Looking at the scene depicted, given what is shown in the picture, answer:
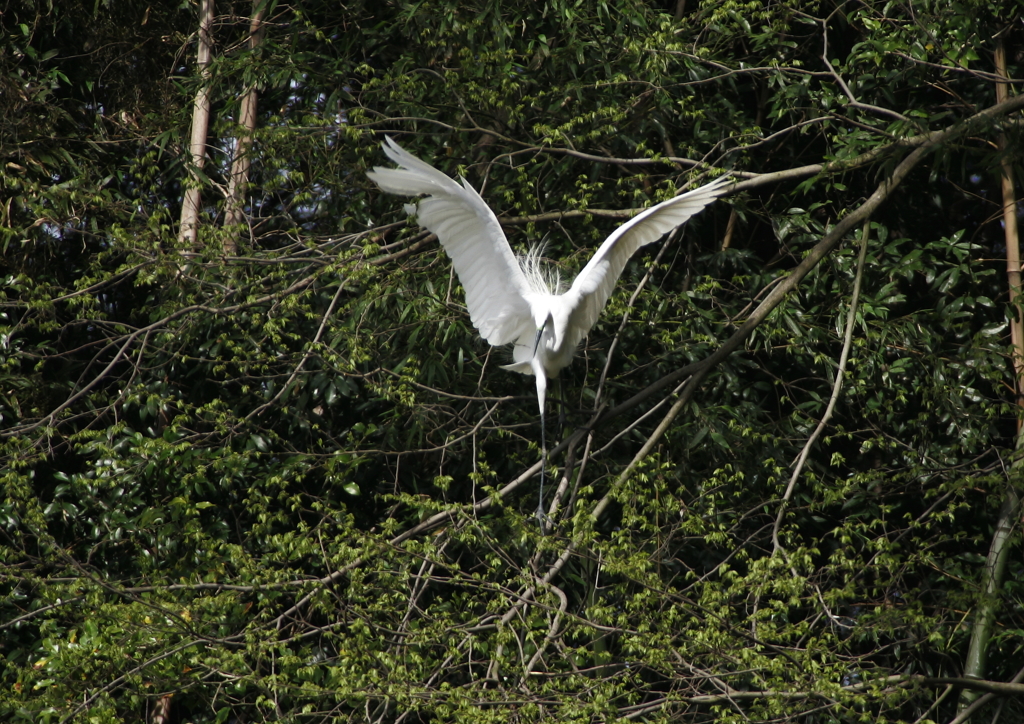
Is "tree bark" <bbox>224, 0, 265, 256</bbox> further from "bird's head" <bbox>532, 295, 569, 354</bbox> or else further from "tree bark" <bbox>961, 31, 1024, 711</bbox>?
"tree bark" <bbox>961, 31, 1024, 711</bbox>

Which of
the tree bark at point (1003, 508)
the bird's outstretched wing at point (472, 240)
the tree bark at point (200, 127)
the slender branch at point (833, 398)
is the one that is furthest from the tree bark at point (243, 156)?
the tree bark at point (1003, 508)

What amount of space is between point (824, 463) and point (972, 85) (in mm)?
1848

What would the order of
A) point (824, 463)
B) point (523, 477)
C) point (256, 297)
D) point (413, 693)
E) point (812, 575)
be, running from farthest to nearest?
point (824, 463) < point (256, 297) < point (523, 477) < point (812, 575) < point (413, 693)

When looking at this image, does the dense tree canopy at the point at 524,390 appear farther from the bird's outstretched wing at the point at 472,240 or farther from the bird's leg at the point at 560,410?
the bird's outstretched wing at the point at 472,240

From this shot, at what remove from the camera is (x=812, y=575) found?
3348 mm

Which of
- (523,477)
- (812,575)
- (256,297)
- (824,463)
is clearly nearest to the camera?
(812,575)

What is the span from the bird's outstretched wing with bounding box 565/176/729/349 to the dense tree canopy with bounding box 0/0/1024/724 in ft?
0.54

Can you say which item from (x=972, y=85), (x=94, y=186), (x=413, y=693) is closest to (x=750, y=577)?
(x=413, y=693)

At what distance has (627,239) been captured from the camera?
384 centimetres

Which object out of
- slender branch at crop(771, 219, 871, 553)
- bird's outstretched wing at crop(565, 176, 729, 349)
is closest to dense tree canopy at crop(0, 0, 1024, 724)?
slender branch at crop(771, 219, 871, 553)

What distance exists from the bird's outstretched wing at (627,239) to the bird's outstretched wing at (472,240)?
21 centimetres

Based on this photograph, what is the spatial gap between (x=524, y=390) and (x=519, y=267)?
1117 millimetres

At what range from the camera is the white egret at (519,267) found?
11.7 ft

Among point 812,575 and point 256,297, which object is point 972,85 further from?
point 256,297
